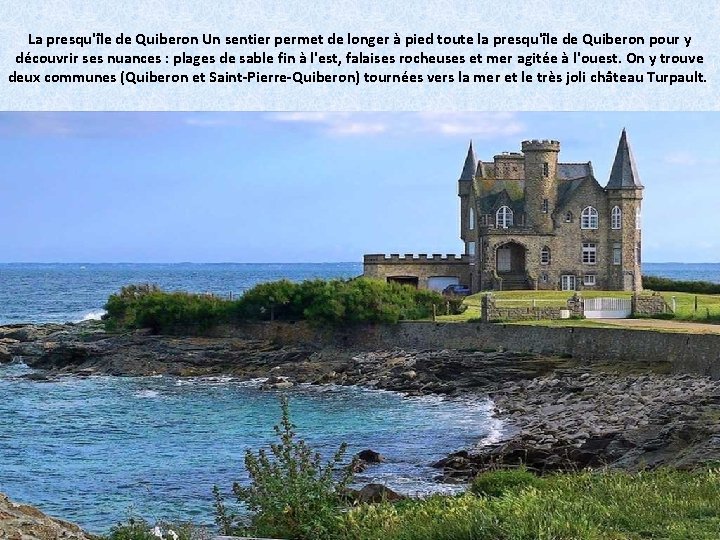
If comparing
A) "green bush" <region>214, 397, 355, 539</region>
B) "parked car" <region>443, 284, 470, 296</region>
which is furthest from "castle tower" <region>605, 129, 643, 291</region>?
"green bush" <region>214, 397, 355, 539</region>

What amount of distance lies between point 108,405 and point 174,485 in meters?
15.2

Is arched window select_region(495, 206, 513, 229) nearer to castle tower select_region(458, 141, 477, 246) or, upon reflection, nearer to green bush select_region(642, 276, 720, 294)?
castle tower select_region(458, 141, 477, 246)

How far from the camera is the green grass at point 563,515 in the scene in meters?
9.81

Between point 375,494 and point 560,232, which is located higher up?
point 560,232

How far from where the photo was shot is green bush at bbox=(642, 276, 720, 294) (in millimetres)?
59938

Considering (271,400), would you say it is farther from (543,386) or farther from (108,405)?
(543,386)

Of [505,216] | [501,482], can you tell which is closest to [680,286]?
[505,216]

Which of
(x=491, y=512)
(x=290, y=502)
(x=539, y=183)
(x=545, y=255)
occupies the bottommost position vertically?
(x=290, y=502)

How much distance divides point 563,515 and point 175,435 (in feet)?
73.9

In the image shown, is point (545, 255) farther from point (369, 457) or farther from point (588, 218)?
point (369, 457)

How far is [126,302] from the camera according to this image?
2258 inches

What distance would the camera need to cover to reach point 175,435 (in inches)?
1238

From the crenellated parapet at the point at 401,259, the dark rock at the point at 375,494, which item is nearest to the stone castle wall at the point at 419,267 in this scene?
the crenellated parapet at the point at 401,259

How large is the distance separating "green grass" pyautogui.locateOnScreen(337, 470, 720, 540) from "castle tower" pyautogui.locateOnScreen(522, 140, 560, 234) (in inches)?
1964
